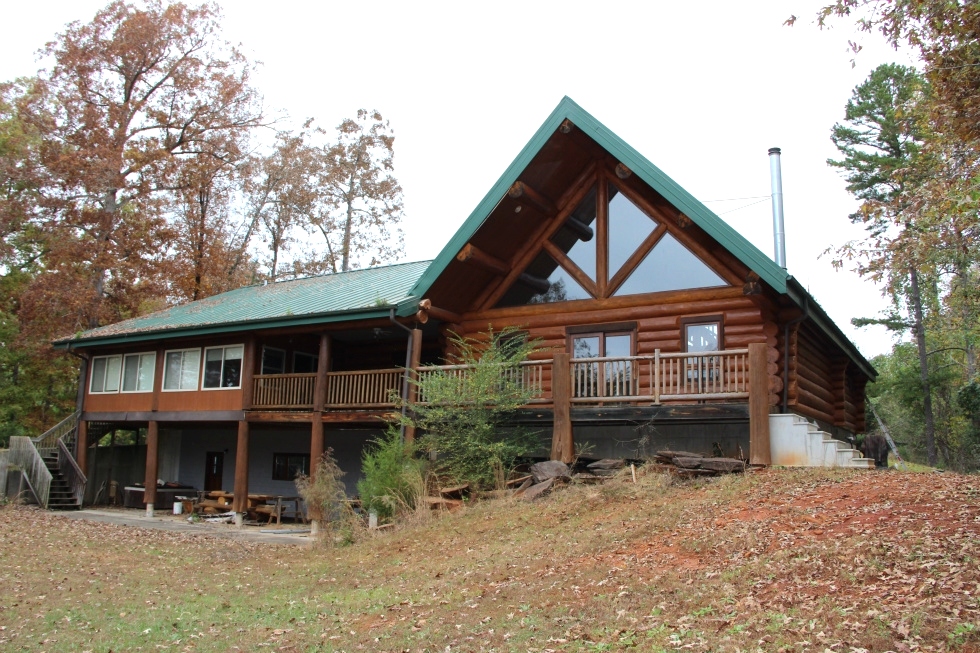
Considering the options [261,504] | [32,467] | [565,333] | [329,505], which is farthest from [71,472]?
[565,333]

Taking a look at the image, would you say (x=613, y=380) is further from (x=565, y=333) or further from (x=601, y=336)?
(x=565, y=333)

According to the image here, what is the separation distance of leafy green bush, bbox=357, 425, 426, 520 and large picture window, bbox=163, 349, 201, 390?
32.4ft

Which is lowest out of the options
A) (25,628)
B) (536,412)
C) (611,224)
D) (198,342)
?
(25,628)

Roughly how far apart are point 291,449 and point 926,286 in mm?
26501

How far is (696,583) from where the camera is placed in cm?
903

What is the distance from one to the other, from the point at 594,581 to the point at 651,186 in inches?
396

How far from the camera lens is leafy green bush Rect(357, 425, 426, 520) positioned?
1628 cm

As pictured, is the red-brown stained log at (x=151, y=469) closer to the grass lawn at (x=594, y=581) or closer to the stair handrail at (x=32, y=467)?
the stair handrail at (x=32, y=467)

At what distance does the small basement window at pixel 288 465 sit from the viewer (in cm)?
2606

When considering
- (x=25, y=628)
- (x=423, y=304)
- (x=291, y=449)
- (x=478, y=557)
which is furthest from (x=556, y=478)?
(x=291, y=449)

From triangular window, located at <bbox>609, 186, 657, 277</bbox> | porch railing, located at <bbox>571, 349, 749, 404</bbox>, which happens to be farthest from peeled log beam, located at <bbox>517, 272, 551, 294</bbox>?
porch railing, located at <bbox>571, 349, 749, 404</bbox>

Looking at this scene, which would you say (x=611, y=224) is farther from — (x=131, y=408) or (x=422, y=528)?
(x=131, y=408)

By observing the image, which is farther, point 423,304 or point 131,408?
point 131,408

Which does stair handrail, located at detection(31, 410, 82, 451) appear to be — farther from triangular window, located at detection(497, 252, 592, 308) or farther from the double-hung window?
the double-hung window
